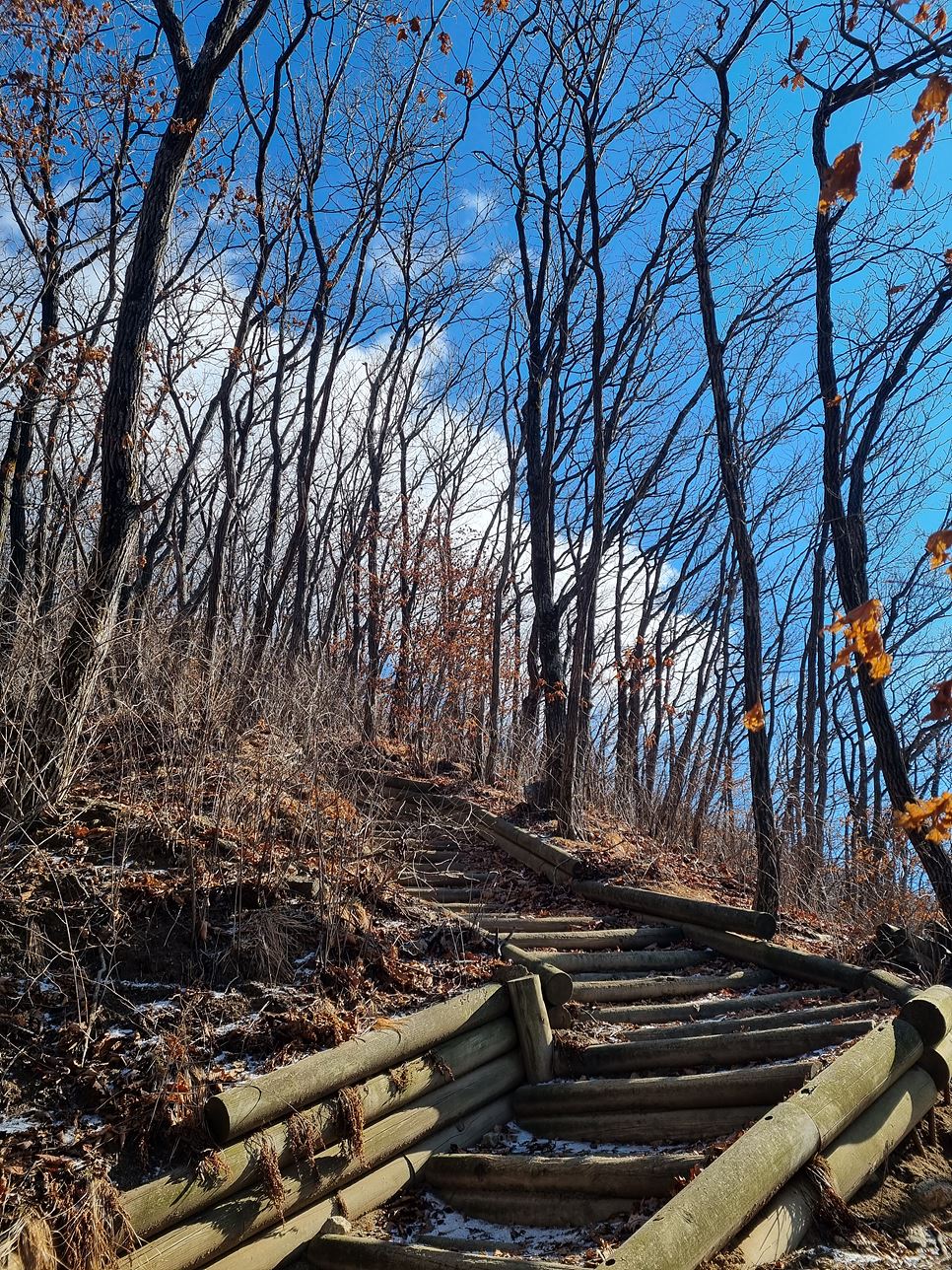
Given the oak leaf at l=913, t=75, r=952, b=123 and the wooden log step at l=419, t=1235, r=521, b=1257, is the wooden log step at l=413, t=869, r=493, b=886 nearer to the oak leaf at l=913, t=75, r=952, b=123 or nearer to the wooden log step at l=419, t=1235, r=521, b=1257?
the wooden log step at l=419, t=1235, r=521, b=1257

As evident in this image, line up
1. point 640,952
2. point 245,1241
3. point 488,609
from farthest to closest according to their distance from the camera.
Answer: point 488,609, point 640,952, point 245,1241

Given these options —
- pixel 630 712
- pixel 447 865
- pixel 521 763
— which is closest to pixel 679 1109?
pixel 447 865

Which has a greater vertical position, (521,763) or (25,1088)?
(521,763)

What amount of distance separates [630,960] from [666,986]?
1.64ft

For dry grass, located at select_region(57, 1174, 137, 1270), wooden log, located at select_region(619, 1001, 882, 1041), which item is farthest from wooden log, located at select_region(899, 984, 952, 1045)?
dry grass, located at select_region(57, 1174, 137, 1270)

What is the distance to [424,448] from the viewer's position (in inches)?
877

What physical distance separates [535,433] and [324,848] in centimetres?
864

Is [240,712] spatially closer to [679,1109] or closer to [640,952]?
[640,952]

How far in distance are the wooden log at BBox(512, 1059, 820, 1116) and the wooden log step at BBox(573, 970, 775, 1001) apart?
106cm

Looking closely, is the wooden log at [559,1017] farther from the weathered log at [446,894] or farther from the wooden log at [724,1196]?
the weathered log at [446,894]

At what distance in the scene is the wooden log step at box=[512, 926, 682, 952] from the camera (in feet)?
23.3

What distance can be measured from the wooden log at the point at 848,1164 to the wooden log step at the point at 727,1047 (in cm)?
46

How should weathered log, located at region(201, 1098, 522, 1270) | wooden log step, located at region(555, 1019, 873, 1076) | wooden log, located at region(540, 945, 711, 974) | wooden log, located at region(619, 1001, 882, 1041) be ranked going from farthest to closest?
wooden log, located at region(540, 945, 711, 974) → wooden log, located at region(619, 1001, 882, 1041) → wooden log step, located at region(555, 1019, 873, 1076) → weathered log, located at region(201, 1098, 522, 1270)

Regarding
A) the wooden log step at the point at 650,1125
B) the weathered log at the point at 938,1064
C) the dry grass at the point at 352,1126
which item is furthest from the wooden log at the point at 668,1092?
the dry grass at the point at 352,1126
